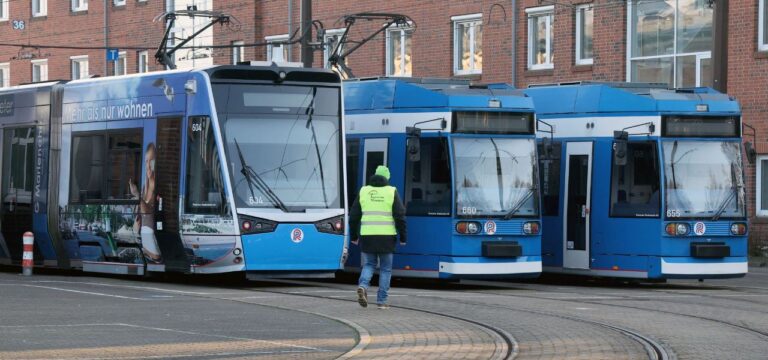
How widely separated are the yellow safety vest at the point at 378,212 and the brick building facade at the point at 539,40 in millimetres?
11032

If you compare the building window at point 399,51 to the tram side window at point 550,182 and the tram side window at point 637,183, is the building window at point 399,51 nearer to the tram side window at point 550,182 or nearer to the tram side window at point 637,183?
the tram side window at point 550,182

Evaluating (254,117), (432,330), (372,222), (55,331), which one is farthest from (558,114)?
(55,331)

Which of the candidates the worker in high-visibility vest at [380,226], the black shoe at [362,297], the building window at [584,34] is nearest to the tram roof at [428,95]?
the worker in high-visibility vest at [380,226]

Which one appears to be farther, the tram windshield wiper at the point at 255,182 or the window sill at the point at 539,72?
the window sill at the point at 539,72

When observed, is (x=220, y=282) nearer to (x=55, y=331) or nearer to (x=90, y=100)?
(x=90, y=100)

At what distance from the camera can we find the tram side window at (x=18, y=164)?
2541 centimetres

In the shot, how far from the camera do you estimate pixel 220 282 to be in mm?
23250

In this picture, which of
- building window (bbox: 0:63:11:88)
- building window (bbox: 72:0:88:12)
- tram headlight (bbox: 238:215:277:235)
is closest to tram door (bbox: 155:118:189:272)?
tram headlight (bbox: 238:215:277:235)

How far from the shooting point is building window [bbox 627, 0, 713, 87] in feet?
112

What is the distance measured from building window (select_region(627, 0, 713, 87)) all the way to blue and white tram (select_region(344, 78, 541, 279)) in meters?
12.1

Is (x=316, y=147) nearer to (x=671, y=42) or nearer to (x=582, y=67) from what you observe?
(x=671, y=42)

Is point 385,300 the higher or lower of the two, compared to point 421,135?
lower

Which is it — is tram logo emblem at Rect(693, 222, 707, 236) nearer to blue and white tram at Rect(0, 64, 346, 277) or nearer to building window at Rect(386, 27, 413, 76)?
blue and white tram at Rect(0, 64, 346, 277)

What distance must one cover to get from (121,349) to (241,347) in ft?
3.23
